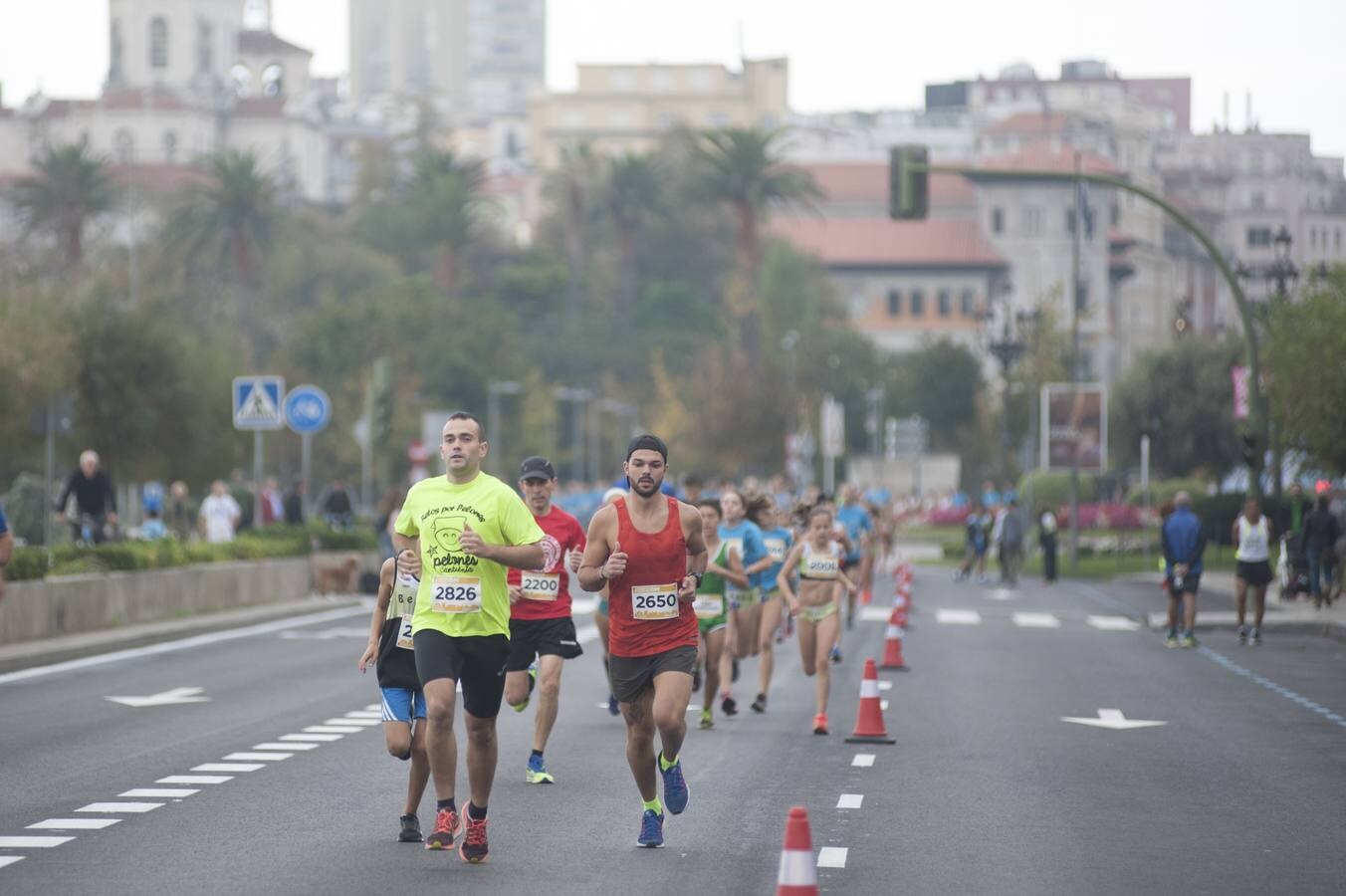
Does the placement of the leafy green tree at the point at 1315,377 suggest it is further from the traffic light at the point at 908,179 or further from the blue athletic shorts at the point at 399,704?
the blue athletic shorts at the point at 399,704

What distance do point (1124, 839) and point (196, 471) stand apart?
50.2 meters

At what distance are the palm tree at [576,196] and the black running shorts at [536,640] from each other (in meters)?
114

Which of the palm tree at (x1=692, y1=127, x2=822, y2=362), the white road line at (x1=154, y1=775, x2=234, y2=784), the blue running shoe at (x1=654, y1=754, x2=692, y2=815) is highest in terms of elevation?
the palm tree at (x1=692, y1=127, x2=822, y2=362)

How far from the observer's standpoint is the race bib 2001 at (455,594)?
11070 millimetres

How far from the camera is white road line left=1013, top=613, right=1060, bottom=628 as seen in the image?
115 feet

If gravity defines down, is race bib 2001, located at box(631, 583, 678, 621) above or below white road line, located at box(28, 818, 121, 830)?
above

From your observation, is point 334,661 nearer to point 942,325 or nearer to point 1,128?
point 942,325

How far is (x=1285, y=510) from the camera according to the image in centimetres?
4275

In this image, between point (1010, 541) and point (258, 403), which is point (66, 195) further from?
point (258, 403)

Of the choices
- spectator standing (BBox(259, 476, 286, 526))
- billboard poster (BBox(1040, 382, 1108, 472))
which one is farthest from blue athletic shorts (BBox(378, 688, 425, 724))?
billboard poster (BBox(1040, 382, 1108, 472))

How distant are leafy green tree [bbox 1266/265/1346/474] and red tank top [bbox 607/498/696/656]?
31353 mm

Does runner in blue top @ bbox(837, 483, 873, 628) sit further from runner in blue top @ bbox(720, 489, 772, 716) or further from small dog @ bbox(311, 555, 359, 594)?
small dog @ bbox(311, 555, 359, 594)

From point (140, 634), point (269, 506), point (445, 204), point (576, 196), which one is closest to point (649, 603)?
point (140, 634)

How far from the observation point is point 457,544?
11047 millimetres
